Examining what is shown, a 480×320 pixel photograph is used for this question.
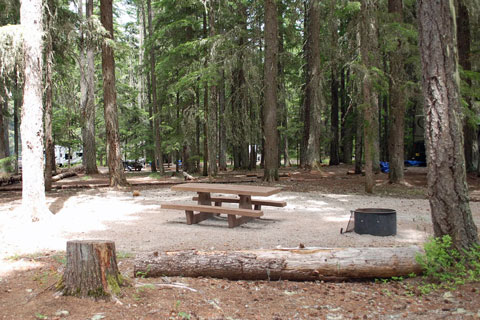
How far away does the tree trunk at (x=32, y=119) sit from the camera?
26.5 ft

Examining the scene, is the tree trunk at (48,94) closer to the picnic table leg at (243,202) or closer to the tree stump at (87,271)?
the picnic table leg at (243,202)

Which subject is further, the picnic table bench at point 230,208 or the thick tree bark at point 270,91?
the thick tree bark at point 270,91

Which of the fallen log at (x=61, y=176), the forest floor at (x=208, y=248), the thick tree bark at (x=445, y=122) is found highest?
the thick tree bark at (x=445, y=122)

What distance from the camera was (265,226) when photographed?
7.78 m

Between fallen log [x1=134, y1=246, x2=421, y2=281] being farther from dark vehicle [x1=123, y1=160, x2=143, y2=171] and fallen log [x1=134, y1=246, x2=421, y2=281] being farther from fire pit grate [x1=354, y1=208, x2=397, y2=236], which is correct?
dark vehicle [x1=123, y1=160, x2=143, y2=171]

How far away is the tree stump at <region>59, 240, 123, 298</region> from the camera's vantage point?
12.2 ft

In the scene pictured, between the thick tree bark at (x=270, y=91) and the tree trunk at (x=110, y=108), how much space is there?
555 centimetres

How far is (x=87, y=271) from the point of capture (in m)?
3.74

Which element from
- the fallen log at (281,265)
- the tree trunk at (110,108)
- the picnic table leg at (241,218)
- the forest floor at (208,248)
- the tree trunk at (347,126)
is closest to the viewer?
the forest floor at (208,248)

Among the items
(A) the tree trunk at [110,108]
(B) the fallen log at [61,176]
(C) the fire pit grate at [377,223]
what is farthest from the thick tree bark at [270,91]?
(B) the fallen log at [61,176]

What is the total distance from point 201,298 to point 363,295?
1744 millimetres

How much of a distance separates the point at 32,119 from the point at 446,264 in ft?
26.1

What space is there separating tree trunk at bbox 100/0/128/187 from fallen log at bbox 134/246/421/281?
10111 mm

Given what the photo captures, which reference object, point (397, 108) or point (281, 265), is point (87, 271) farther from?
point (397, 108)
